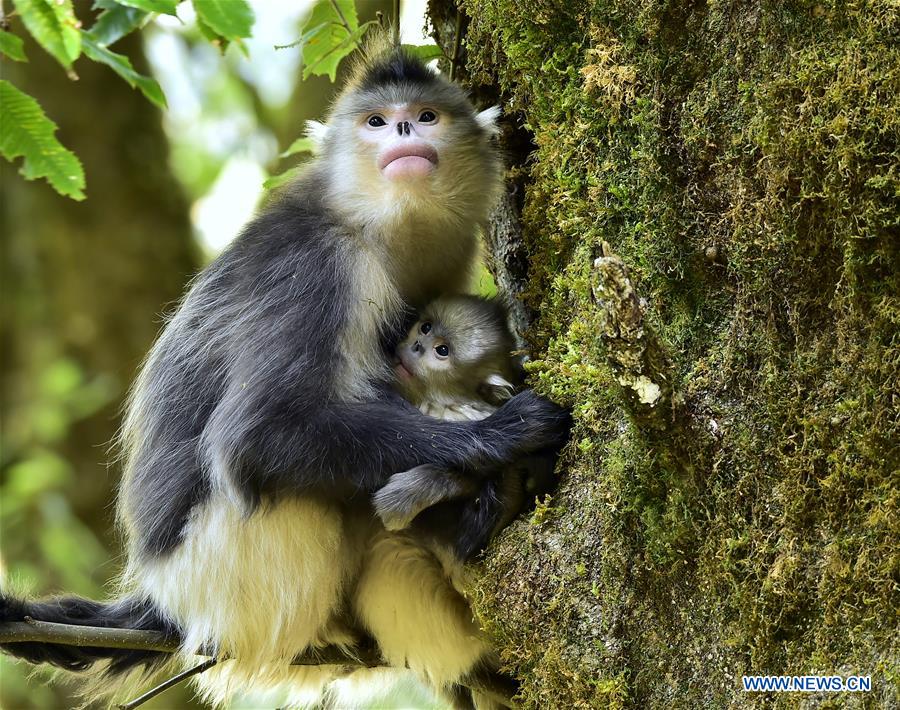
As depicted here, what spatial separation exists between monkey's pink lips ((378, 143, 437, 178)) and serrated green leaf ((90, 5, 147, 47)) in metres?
1.11

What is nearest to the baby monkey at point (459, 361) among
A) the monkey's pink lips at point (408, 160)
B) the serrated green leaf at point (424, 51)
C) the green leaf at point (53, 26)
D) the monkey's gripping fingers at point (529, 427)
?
the monkey's gripping fingers at point (529, 427)

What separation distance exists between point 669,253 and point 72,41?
1.88 m

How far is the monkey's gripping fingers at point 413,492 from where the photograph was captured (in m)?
3.42

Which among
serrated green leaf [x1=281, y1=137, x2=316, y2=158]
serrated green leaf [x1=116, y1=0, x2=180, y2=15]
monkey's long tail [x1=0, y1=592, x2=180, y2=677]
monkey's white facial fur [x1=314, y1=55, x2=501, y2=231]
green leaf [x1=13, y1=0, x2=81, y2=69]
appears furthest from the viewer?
serrated green leaf [x1=281, y1=137, x2=316, y2=158]

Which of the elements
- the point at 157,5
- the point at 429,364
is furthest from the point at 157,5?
the point at 429,364

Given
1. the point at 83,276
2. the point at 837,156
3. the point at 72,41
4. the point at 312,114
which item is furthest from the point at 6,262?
the point at 837,156

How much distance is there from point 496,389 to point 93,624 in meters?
1.85

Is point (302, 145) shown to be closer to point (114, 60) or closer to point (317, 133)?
point (317, 133)

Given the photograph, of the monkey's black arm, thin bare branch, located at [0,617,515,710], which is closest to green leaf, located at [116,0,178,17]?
the monkey's black arm

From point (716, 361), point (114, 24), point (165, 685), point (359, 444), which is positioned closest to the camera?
point (716, 361)

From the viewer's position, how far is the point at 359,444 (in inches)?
139

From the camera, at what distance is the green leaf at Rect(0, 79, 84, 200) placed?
3.24m

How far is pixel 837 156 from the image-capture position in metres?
2.48

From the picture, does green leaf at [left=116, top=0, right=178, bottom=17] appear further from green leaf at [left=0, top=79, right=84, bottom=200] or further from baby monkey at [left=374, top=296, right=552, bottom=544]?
baby monkey at [left=374, top=296, right=552, bottom=544]
